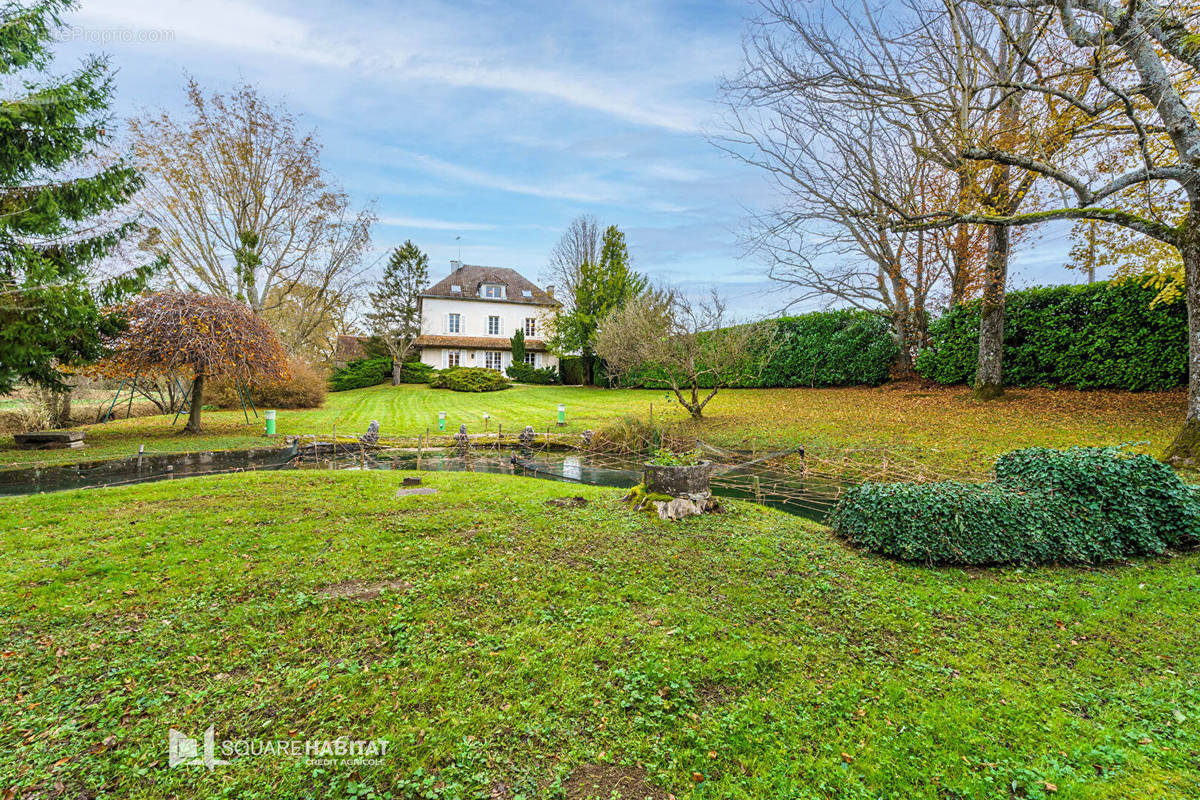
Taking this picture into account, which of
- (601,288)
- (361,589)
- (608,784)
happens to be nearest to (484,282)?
(601,288)

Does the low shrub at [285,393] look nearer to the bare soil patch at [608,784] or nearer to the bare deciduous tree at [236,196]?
the bare deciduous tree at [236,196]

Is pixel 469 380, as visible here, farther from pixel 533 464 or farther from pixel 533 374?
pixel 533 464

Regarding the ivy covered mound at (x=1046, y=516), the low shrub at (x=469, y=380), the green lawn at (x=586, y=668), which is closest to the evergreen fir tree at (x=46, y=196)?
the green lawn at (x=586, y=668)

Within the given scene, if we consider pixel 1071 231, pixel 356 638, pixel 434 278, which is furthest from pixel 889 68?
pixel 434 278

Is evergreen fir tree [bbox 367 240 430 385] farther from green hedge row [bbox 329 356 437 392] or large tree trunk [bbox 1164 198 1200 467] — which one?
large tree trunk [bbox 1164 198 1200 467]

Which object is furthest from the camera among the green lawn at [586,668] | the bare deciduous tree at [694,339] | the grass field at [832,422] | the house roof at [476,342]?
the house roof at [476,342]

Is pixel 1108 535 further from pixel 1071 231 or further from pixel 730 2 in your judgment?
pixel 1071 231

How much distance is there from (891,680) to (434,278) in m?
41.3

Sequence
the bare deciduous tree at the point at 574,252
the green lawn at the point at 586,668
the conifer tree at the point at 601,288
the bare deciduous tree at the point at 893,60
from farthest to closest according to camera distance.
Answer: the bare deciduous tree at the point at 574,252, the conifer tree at the point at 601,288, the bare deciduous tree at the point at 893,60, the green lawn at the point at 586,668

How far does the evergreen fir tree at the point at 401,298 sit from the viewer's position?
34.5 meters

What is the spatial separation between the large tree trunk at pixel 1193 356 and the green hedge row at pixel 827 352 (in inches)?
393

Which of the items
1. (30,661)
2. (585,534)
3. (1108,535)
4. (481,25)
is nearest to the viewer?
(30,661)

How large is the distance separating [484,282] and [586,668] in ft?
124

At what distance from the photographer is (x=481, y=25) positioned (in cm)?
997
